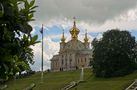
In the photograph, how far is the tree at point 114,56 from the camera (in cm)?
8519

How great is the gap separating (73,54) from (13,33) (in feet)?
458

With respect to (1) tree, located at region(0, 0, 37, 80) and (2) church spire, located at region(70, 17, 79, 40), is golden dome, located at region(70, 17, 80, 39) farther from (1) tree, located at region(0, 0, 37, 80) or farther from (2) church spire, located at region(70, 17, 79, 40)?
(1) tree, located at region(0, 0, 37, 80)

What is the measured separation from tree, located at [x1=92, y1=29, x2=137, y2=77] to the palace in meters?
53.3

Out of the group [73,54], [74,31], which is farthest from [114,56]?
[74,31]

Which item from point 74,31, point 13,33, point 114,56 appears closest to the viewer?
point 13,33

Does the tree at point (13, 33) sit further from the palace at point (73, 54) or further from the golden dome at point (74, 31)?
the golden dome at point (74, 31)

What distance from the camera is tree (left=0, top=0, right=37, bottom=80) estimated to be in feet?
20.3

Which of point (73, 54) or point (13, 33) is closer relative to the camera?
point (13, 33)

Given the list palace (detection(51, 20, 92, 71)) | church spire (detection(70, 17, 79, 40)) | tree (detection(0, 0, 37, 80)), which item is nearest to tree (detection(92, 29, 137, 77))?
palace (detection(51, 20, 92, 71))

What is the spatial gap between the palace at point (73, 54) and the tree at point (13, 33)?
13498cm

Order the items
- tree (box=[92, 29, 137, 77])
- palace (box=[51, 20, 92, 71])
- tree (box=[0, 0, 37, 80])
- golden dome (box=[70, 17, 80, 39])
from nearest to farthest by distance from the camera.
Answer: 1. tree (box=[0, 0, 37, 80])
2. tree (box=[92, 29, 137, 77])
3. palace (box=[51, 20, 92, 71])
4. golden dome (box=[70, 17, 80, 39])

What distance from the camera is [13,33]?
20.7ft

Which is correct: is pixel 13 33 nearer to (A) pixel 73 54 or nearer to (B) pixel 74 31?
(A) pixel 73 54

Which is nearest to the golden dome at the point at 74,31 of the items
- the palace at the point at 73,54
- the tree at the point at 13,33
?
the palace at the point at 73,54
